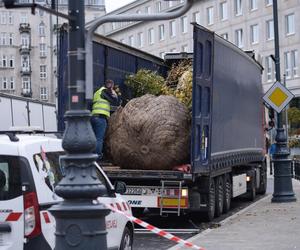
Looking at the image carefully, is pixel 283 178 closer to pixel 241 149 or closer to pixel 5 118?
pixel 241 149

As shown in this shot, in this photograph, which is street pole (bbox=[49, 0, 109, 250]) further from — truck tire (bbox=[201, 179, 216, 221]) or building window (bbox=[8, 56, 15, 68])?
building window (bbox=[8, 56, 15, 68])

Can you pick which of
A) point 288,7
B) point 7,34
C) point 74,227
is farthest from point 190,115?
point 7,34

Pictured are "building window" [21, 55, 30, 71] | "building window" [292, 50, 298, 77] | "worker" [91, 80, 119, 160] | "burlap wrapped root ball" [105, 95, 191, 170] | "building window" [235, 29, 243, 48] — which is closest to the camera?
"burlap wrapped root ball" [105, 95, 191, 170]

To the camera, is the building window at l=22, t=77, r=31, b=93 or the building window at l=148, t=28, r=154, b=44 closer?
the building window at l=148, t=28, r=154, b=44

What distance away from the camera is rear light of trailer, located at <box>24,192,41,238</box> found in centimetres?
725

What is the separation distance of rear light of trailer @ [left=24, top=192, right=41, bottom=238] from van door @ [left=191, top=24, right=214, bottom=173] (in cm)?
600

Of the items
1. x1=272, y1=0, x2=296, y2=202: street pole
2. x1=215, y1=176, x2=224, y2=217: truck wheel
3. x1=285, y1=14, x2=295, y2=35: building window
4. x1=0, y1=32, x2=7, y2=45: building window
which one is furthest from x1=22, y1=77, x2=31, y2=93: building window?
x1=215, y1=176, x2=224, y2=217: truck wheel

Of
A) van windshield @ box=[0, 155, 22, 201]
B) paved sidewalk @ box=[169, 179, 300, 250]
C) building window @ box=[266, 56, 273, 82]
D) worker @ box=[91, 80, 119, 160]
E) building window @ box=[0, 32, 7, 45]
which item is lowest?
paved sidewalk @ box=[169, 179, 300, 250]

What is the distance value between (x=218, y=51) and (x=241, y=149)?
4.13m

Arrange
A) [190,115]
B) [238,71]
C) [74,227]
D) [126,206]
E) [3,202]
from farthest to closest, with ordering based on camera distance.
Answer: [238,71]
[190,115]
[126,206]
[3,202]
[74,227]

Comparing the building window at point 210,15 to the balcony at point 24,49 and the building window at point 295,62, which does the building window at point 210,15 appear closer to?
the building window at point 295,62

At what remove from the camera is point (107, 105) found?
14430mm

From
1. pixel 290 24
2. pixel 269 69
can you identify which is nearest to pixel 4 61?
pixel 269 69

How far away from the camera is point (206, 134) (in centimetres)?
1380
